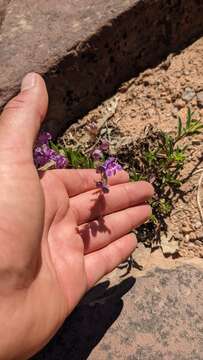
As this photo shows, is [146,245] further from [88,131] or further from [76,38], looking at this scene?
[76,38]

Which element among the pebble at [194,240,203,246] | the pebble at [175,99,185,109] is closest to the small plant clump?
the pebble at [175,99,185,109]

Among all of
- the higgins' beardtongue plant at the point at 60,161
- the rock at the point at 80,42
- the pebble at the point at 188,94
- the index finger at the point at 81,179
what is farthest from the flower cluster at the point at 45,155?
the pebble at the point at 188,94

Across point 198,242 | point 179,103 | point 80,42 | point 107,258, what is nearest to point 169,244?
point 198,242

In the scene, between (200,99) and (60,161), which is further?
(200,99)

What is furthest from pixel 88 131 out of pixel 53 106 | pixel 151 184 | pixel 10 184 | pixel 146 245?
pixel 10 184

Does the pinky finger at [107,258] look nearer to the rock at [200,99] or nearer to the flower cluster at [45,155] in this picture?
the flower cluster at [45,155]

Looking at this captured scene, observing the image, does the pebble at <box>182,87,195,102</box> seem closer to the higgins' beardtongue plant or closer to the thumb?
the higgins' beardtongue plant

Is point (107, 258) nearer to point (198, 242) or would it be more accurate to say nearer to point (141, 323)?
point (141, 323)
